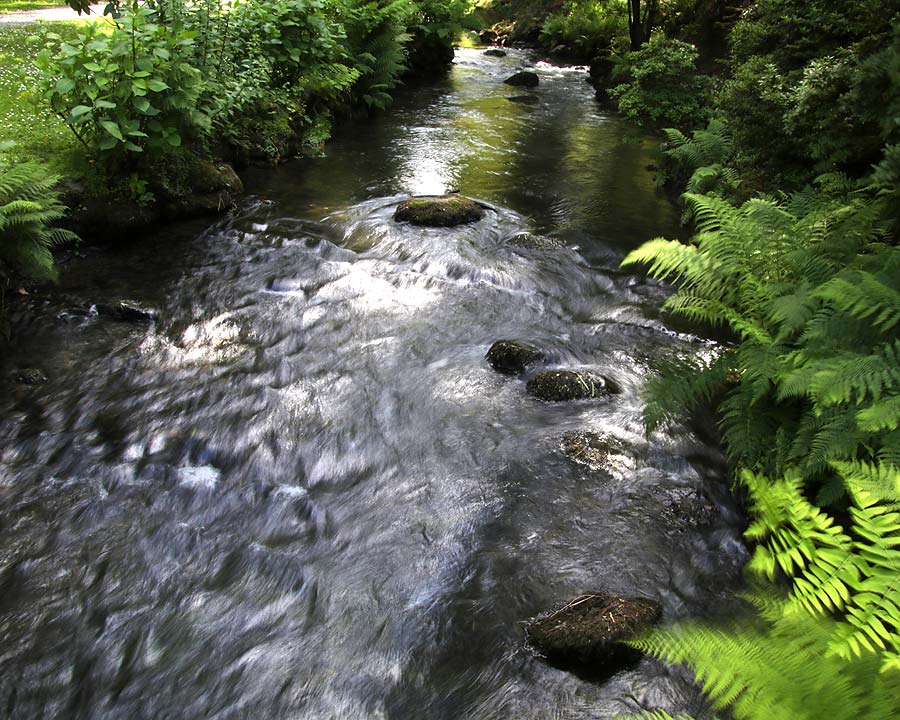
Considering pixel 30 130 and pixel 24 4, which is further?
pixel 24 4

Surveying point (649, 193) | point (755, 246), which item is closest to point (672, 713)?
point (755, 246)

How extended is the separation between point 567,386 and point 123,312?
15.1 ft

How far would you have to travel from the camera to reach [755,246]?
499cm

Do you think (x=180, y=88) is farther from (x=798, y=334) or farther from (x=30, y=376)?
(x=798, y=334)

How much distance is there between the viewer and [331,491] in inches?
179

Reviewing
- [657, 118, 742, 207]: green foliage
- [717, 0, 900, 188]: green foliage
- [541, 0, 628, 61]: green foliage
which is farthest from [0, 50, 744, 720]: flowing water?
[541, 0, 628, 61]: green foliage

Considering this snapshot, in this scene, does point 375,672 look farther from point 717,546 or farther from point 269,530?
point 717,546

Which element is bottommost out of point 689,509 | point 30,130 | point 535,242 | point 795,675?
point 535,242

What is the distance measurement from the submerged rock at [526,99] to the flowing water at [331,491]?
8.91 meters

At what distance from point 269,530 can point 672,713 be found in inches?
105

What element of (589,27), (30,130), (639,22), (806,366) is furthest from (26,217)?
(589,27)

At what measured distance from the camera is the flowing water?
10.8 ft

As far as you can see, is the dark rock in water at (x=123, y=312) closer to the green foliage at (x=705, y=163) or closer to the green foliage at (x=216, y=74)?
the green foliage at (x=216, y=74)

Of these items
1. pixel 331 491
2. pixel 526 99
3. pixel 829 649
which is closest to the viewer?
pixel 829 649
